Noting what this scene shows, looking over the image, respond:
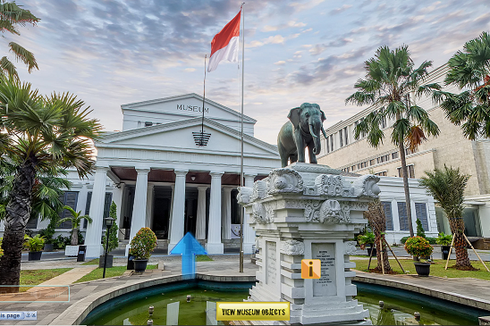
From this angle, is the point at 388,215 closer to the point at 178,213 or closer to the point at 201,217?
the point at 201,217

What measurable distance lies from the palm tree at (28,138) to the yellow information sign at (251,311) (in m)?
7.75

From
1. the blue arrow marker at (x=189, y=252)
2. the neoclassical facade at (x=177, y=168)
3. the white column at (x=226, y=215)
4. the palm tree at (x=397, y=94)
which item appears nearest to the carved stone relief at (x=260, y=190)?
the blue arrow marker at (x=189, y=252)

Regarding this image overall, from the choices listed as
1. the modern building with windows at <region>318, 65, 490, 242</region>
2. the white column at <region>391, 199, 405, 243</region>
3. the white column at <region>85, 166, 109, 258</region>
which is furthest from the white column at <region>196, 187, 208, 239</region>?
the white column at <region>391, 199, 405, 243</region>

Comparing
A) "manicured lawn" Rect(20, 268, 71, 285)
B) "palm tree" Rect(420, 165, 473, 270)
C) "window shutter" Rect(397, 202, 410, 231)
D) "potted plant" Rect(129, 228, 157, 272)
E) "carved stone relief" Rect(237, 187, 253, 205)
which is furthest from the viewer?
"window shutter" Rect(397, 202, 410, 231)

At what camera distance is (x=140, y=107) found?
33.7m

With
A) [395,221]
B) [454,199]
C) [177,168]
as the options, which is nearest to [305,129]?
[454,199]

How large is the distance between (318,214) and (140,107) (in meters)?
32.5

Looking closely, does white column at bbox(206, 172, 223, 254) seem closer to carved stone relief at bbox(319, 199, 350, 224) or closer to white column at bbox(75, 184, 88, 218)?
white column at bbox(75, 184, 88, 218)

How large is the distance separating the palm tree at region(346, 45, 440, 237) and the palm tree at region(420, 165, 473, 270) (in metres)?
1.83

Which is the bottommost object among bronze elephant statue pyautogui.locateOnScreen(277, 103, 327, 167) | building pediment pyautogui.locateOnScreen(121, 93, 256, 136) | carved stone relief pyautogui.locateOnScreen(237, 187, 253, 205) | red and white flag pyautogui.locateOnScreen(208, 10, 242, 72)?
carved stone relief pyautogui.locateOnScreen(237, 187, 253, 205)

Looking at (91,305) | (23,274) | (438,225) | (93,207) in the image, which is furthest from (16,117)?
(438,225)

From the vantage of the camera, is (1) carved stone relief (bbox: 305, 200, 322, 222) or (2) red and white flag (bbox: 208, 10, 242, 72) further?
(2) red and white flag (bbox: 208, 10, 242, 72)

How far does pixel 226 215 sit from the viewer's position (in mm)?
29641

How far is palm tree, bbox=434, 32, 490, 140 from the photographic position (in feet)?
42.8
